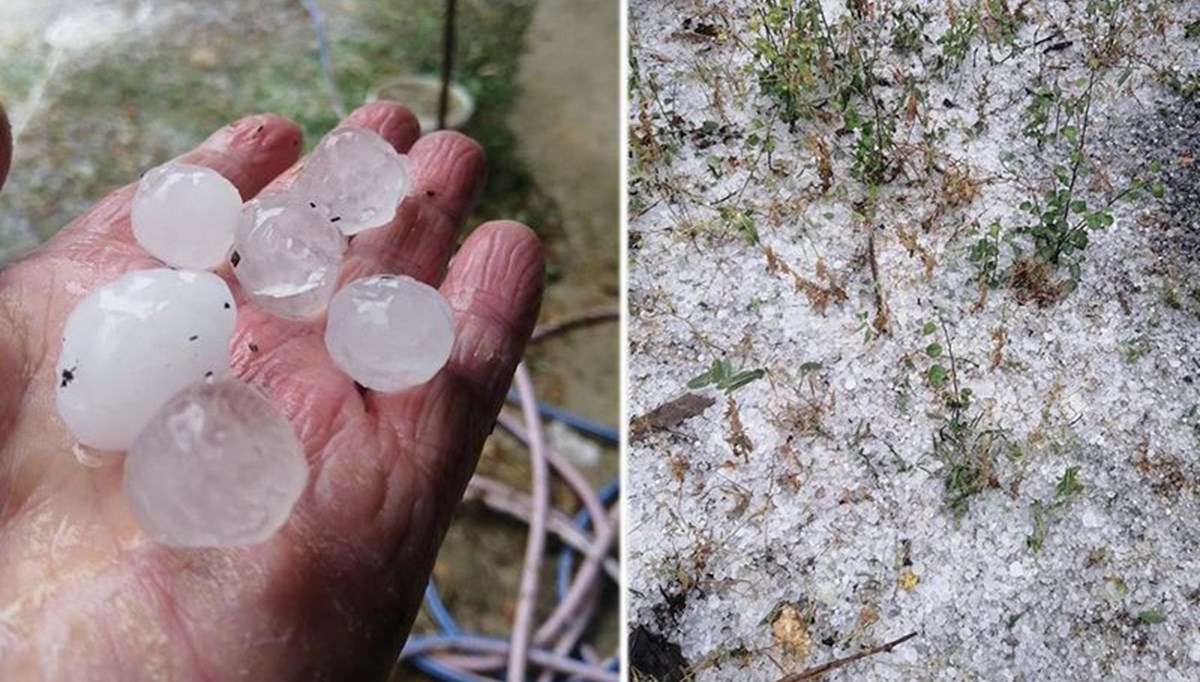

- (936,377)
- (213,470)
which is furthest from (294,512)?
(936,377)

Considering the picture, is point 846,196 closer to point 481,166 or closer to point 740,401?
point 740,401

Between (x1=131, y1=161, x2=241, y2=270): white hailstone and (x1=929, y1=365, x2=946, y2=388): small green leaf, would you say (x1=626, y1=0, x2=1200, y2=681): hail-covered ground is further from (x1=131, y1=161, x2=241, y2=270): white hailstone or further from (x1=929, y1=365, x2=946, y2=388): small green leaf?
(x1=131, y1=161, x2=241, y2=270): white hailstone

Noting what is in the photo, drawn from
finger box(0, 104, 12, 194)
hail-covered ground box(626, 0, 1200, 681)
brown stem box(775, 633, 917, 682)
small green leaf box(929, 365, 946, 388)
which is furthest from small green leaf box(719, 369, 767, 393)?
finger box(0, 104, 12, 194)

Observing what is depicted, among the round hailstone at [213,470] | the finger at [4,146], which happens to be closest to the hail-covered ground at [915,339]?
the round hailstone at [213,470]

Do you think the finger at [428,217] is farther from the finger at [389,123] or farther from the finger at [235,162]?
the finger at [235,162]

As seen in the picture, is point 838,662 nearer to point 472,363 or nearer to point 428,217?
point 472,363

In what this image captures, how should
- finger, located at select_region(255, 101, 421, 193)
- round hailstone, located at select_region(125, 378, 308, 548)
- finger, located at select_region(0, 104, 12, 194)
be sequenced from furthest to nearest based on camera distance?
finger, located at select_region(255, 101, 421, 193)
finger, located at select_region(0, 104, 12, 194)
round hailstone, located at select_region(125, 378, 308, 548)
